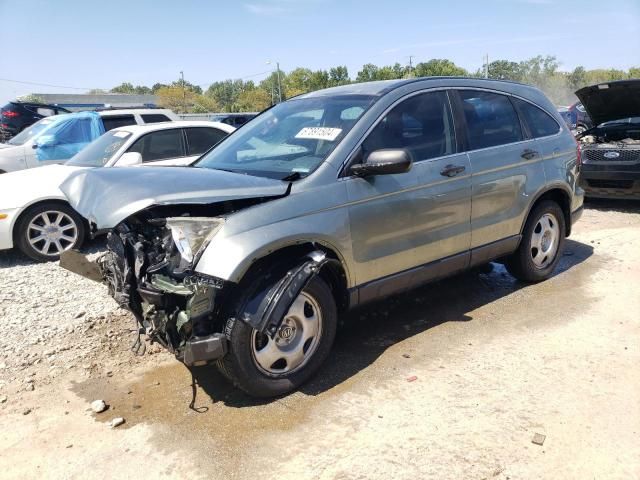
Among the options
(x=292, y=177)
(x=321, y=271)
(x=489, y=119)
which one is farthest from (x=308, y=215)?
(x=489, y=119)

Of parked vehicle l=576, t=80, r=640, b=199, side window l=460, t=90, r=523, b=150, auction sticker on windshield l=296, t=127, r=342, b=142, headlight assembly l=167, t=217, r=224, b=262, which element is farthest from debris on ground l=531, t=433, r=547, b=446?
parked vehicle l=576, t=80, r=640, b=199

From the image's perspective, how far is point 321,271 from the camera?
354cm

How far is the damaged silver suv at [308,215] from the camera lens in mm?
3016

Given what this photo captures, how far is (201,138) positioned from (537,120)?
4697 mm

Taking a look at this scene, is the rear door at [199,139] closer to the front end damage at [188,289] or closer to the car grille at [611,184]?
the front end damage at [188,289]

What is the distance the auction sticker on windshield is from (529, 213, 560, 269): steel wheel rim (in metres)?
2.47

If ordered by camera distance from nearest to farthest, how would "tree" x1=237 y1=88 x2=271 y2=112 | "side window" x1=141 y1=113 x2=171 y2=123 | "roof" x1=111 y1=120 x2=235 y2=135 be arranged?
1. "roof" x1=111 y1=120 x2=235 y2=135
2. "side window" x1=141 y1=113 x2=171 y2=123
3. "tree" x1=237 y1=88 x2=271 y2=112

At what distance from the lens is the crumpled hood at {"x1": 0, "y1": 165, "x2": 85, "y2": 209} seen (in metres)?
6.15

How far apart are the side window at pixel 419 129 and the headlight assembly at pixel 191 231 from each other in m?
1.24

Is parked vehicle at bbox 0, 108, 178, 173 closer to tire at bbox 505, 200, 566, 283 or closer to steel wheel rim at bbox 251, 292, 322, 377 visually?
steel wheel rim at bbox 251, 292, 322, 377

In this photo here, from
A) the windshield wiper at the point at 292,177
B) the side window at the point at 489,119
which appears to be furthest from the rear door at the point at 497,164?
the windshield wiper at the point at 292,177

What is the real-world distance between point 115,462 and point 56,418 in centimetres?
72

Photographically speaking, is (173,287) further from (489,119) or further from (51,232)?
(51,232)

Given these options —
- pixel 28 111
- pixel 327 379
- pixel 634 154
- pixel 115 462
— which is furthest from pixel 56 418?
pixel 28 111
